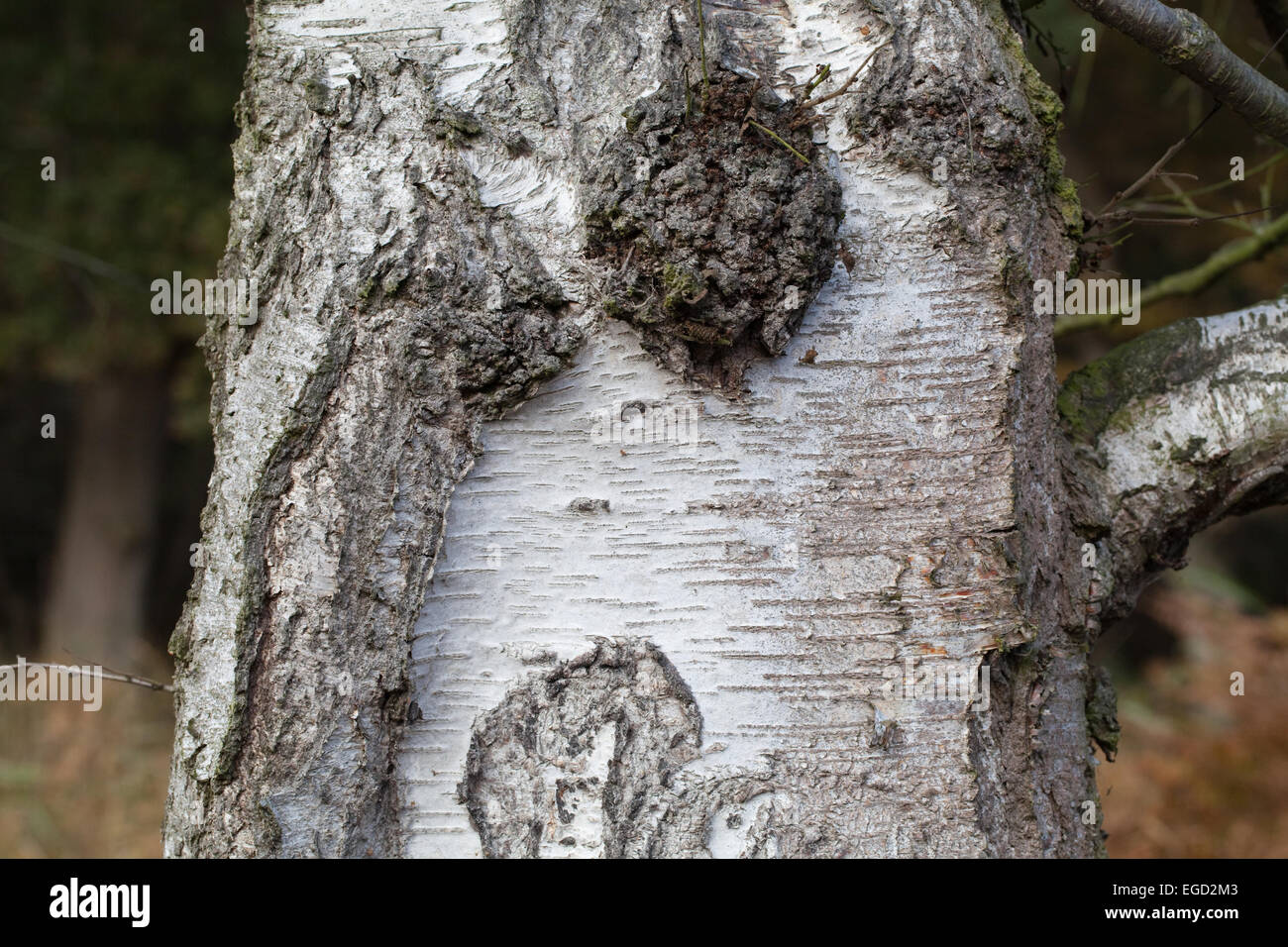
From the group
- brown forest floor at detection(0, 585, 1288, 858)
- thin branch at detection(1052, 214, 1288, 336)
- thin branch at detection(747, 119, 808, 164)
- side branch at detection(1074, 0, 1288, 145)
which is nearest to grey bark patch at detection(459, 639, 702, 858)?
thin branch at detection(747, 119, 808, 164)

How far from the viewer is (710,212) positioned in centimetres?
123

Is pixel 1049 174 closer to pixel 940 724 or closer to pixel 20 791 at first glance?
pixel 940 724

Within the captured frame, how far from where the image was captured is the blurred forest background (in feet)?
15.7

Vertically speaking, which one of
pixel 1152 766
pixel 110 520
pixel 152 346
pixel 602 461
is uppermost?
pixel 152 346

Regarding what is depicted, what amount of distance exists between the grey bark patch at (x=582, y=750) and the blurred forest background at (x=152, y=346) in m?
3.30

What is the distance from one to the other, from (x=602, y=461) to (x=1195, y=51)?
1.15 metres

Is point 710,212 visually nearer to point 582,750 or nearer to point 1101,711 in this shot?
point 582,750

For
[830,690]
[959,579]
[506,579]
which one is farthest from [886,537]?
[506,579]

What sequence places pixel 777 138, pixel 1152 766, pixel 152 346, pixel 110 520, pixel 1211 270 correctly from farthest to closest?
pixel 110 520 < pixel 152 346 < pixel 1152 766 < pixel 1211 270 < pixel 777 138

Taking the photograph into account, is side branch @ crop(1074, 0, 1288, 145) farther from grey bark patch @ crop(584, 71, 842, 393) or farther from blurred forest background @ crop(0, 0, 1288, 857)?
blurred forest background @ crop(0, 0, 1288, 857)

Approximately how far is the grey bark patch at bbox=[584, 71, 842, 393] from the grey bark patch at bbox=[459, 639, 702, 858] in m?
0.50

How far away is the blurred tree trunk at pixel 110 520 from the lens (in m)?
7.02

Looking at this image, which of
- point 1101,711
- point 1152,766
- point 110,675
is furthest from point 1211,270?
point 1152,766

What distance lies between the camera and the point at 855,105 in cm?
130
